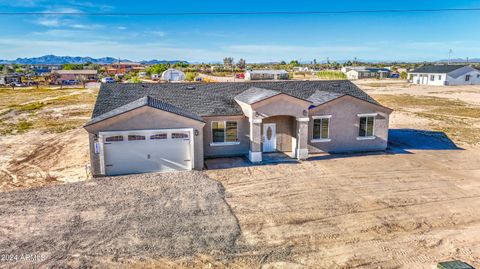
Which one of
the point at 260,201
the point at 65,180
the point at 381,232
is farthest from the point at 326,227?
the point at 65,180

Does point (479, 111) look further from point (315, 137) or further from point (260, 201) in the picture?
point (260, 201)

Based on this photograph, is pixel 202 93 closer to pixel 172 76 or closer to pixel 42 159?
pixel 42 159

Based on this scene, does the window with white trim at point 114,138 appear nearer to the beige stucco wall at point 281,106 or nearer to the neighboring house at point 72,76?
the beige stucco wall at point 281,106

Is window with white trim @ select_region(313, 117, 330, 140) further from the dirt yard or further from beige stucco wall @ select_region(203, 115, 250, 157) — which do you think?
the dirt yard

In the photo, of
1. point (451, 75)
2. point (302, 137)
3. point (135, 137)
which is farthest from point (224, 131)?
point (451, 75)

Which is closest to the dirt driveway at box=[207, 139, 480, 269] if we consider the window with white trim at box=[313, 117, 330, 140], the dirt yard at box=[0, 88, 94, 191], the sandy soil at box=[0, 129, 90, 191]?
the window with white trim at box=[313, 117, 330, 140]

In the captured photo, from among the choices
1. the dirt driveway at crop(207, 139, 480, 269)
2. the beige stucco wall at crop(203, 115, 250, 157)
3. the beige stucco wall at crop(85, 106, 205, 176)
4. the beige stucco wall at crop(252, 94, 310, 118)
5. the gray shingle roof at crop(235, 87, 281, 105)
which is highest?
the gray shingle roof at crop(235, 87, 281, 105)

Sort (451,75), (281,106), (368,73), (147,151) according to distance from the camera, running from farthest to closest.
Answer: (368,73)
(451,75)
(281,106)
(147,151)

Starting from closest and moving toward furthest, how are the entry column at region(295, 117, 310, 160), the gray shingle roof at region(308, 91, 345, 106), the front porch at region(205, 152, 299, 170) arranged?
1. the front porch at region(205, 152, 299, 170)
2. the entry column at region(295, 117, 310, 160)
3. the gray shingle roof at region(308, 91, 345, 106)
